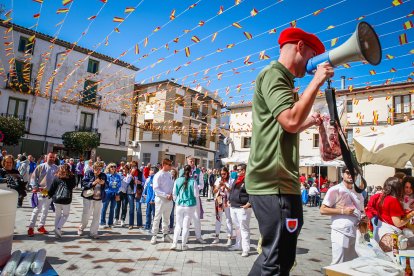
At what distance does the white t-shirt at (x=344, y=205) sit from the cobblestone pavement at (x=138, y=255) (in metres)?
1.62

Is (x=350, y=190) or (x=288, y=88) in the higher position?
(x=288, y=88)

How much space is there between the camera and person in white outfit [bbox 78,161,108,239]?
7578 mm

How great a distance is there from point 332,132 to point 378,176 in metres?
30.9

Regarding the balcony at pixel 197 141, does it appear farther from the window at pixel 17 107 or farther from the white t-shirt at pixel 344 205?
the white t-shirt at pixel 344 205

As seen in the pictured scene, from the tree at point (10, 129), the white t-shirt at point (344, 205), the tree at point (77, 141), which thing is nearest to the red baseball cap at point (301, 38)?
the white t-shirt at point (344, 205)

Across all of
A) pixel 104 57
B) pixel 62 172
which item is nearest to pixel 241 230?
pixel 62 172

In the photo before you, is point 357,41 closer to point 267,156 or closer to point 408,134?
point 267,156

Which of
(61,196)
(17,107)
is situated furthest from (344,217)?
(17,107)

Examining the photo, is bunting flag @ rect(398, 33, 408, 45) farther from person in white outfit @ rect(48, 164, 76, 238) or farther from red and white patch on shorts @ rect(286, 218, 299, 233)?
person in white outfit @ rect(48, 164, 76, 238)

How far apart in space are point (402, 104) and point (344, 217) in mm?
28187

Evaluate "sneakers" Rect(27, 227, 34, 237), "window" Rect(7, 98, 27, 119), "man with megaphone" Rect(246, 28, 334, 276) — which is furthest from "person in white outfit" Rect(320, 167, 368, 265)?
"window" Rect(7, 98, 27, 119)

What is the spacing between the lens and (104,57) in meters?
31.2

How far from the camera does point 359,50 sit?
1416 mm

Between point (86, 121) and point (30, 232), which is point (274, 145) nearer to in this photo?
point (30, 232)
